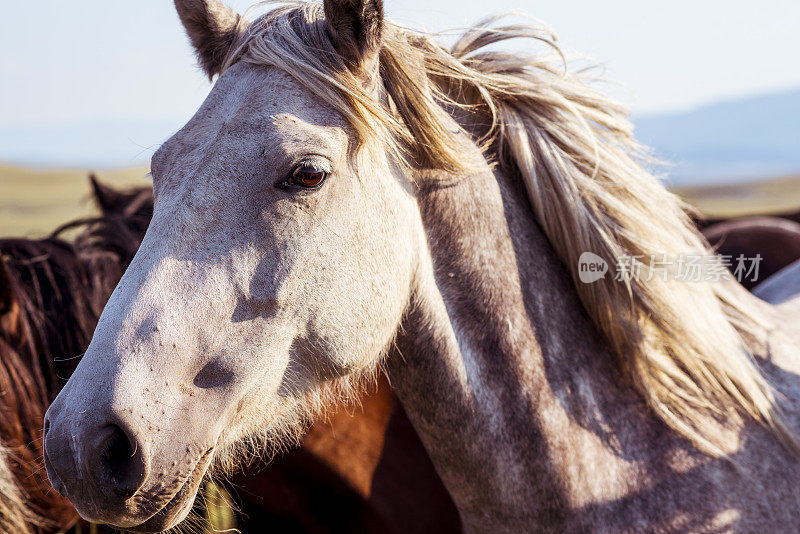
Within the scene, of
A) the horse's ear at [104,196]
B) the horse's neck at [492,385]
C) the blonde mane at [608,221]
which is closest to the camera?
the horse's neck at [492,385]

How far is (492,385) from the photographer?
171 centimetres

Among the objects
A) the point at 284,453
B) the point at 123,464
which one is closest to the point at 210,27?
the point at 123,464

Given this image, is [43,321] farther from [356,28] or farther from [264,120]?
[356,28]

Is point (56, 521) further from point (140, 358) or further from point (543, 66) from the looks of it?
point (543, 66)

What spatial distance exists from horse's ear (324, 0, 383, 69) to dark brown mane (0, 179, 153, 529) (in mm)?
1605

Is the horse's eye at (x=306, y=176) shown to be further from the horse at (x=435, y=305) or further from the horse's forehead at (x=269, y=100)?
the horse's forehead at (x=269, y=100)

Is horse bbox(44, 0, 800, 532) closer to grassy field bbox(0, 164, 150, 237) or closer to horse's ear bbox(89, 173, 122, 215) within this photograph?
horse's ear bbox(89, 173, 122, 215)

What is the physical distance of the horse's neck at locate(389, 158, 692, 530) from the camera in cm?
169

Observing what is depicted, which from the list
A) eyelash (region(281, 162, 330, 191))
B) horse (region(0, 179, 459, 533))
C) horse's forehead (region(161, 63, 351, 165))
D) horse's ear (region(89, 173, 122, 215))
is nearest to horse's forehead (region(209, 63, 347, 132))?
horse's forehead (region(161, 63, 351, 165))

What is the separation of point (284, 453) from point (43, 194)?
161 ft

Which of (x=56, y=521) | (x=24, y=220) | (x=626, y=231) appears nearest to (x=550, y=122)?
(x=626, y=231)

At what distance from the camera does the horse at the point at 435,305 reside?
1323 mm

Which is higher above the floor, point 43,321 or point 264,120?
point 264,120

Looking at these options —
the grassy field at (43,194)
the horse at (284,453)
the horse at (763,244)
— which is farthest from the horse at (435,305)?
the grassy field at (43,194)
